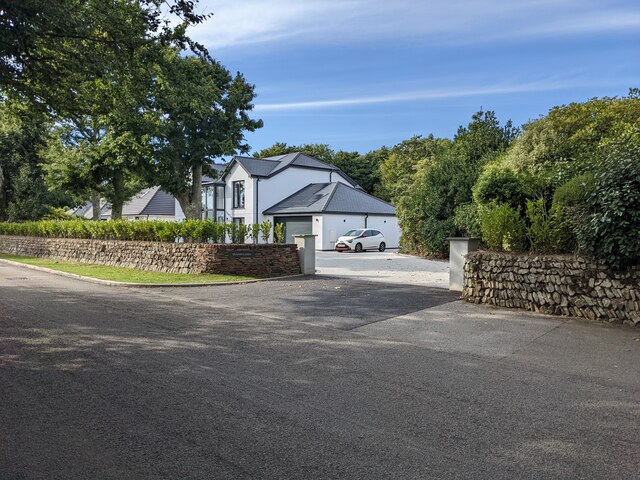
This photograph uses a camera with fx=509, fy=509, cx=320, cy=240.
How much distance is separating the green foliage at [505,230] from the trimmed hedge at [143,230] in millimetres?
8297

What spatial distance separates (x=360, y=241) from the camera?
3450cm

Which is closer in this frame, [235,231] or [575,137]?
[235,231]

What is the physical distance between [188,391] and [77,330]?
12.6 ft

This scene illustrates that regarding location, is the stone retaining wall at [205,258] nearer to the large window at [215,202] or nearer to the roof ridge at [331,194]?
the roof ridge at [331,194]

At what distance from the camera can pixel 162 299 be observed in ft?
39.0

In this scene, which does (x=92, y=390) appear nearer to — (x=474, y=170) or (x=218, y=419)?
(x=218, y=419)

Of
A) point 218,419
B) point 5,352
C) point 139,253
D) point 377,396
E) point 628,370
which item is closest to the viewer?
point 218,419

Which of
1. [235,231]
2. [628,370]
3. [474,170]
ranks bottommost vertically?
[628,370]

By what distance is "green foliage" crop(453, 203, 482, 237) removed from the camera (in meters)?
21.5

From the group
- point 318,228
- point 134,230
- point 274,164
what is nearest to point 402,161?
point 274,164

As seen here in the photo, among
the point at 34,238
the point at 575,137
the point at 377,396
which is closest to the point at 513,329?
the point at 377,396

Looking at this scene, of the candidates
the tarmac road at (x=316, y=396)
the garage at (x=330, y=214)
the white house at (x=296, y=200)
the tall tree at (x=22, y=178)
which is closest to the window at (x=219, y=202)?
the white house at (x=296, y=200)

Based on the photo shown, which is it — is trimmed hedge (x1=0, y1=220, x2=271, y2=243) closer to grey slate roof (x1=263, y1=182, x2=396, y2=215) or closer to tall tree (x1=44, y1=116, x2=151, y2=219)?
tall tree (x1=44, y1=116, x2=151, y2=219)

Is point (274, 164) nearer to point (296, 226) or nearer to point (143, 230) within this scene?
point (296, 226)
